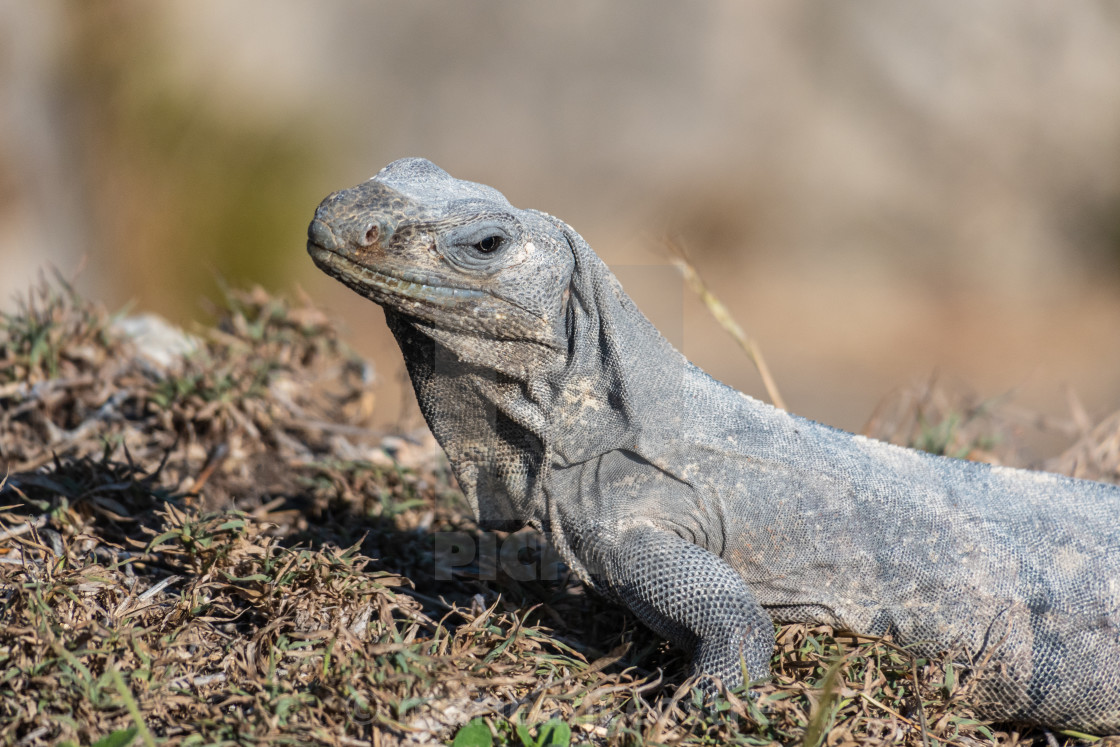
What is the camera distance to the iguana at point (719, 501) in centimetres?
299

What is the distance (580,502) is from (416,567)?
1055 mm

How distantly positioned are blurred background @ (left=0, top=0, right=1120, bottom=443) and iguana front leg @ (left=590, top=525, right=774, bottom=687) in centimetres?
820

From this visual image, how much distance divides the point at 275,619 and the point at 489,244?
1275mm

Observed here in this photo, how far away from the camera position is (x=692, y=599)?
9.25 ft

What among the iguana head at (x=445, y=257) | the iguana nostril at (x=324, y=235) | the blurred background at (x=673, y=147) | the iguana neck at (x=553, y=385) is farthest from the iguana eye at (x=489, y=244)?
the blurred background at (x=673, y=147)

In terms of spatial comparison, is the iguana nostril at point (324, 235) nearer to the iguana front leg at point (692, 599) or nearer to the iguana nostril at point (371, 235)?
the iguana nostril at point (371, 235)

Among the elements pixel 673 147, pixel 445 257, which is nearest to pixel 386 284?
pixel 445 257

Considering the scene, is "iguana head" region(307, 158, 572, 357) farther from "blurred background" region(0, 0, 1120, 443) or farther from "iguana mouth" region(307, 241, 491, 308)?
"blurred background" region(0, 0, 1120, 443)

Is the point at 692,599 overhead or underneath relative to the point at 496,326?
underneath

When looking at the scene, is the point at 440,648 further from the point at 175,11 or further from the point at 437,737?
the point at 175,11

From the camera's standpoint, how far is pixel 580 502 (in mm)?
3070

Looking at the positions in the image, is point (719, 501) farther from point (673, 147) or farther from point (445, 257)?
point (673, 147)

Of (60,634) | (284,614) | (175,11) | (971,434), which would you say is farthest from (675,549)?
(175,11)

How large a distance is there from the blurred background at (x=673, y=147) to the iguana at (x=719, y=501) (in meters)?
Result: 7.96
